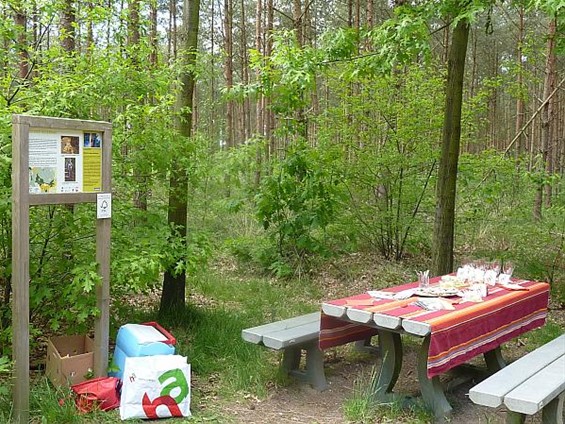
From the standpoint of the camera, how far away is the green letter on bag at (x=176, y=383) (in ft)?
12.0

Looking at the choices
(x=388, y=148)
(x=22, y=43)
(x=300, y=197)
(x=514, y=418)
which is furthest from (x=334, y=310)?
(x=388, y=148)

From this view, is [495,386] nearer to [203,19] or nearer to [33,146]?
[33,146]

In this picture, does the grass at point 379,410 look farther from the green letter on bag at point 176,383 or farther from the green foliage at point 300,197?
the green foliage at point 300,197

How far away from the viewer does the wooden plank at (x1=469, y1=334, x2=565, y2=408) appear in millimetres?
2930

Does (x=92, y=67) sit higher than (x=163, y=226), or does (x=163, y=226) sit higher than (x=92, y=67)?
(x=92, y=67)

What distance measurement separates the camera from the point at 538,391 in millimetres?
2959

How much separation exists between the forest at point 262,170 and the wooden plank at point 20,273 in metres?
0.16

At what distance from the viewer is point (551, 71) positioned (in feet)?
36.7

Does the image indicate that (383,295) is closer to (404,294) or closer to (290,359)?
(404,294)

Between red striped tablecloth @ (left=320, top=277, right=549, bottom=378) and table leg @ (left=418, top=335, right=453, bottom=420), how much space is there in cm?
22

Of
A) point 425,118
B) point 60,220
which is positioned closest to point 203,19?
point 425,118

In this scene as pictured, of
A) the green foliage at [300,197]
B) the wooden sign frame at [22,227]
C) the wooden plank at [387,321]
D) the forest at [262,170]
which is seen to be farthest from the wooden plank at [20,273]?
the green foliage at [300,197]

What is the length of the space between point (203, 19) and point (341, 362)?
61.7 feet

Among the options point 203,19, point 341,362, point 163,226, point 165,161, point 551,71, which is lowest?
point 341,362
